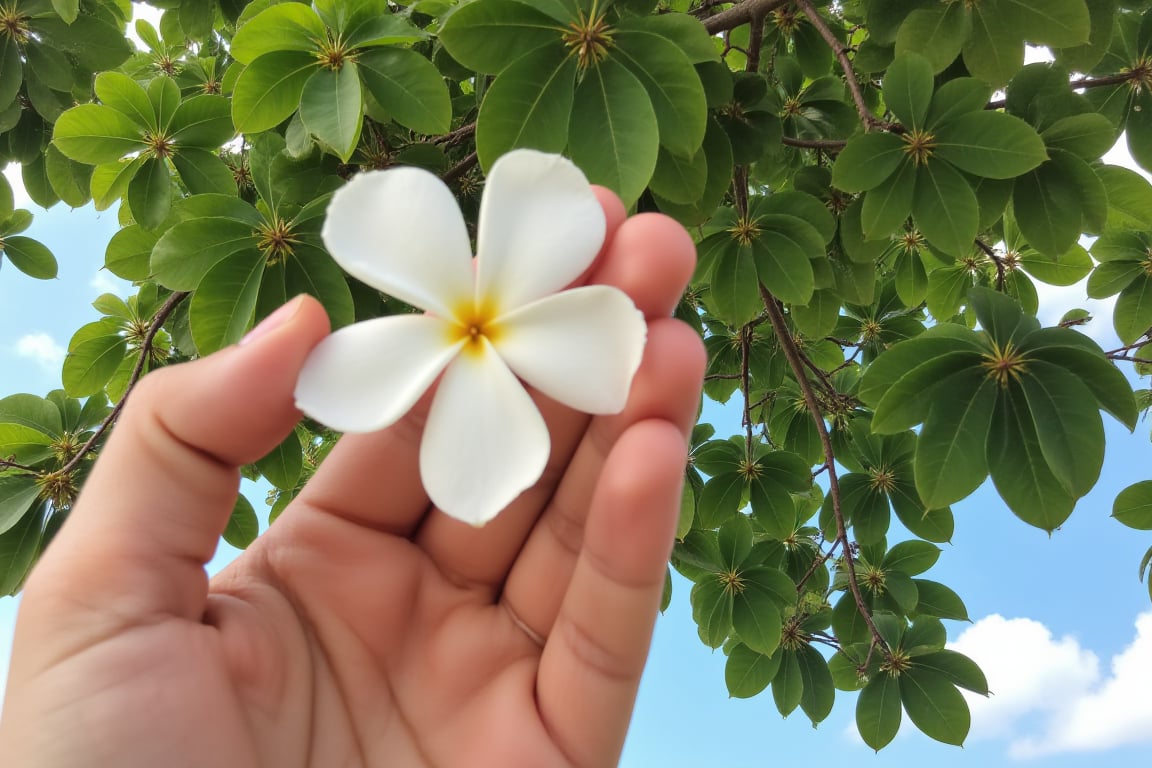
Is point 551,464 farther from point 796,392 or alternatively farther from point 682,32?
point 796,392

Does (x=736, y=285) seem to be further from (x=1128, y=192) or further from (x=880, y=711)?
(x=880, y=711)

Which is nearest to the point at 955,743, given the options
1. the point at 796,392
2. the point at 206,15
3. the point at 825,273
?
the point at 796,392

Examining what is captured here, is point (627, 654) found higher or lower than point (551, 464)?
lower

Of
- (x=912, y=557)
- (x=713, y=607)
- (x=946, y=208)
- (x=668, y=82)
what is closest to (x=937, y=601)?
(x=912, y=557)

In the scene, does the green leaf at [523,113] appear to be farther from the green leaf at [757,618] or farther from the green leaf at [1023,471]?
the green leaf at [757,618]

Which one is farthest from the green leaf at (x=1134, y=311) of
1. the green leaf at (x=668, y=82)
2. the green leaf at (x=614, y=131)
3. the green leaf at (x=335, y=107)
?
the green leaf at (x=335, y=107)

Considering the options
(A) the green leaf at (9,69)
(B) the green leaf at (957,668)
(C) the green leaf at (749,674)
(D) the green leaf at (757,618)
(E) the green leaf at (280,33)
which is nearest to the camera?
(E) the green leaf at (280,33)
